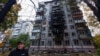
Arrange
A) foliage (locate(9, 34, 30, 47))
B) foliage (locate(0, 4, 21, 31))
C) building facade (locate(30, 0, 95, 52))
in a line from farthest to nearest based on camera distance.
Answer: building facade (locate(30, 0, 95, 52))
foliage (locate(9, 34, 30, 47))
foliage (locate(0, 4, 21, 31))

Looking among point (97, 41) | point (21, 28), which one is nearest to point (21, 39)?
point (21, 28)

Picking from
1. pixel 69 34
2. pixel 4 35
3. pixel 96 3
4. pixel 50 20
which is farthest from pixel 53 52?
pixel 96 3

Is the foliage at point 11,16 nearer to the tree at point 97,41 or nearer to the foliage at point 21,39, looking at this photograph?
the foliage at point 21,39

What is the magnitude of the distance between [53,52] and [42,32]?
77.6 inches

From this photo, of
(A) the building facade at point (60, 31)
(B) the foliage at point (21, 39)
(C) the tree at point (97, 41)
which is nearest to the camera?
(C) the tree at point (97, 41)

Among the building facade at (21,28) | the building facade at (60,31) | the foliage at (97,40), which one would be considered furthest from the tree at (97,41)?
the building facade at (21,28)

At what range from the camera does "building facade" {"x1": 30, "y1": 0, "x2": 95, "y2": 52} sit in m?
11.7

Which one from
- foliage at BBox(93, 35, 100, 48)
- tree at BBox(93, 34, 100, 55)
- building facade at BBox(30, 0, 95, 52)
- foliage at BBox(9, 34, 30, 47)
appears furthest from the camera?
building facade at BBox(30, 0, 95, 52)

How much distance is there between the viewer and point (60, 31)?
11.9 m

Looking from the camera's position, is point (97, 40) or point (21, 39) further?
point (21, 39)

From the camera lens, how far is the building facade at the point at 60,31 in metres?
11.7

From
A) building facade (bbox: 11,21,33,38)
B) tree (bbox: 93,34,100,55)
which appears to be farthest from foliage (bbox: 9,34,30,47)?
tree (bbox: 93,34,100,55)

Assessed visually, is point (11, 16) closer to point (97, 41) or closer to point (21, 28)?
point (21, 28)

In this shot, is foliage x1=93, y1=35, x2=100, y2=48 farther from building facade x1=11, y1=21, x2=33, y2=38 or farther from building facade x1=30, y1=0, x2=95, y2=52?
building facade x1=11, y1=21, x2=33, y2=38
